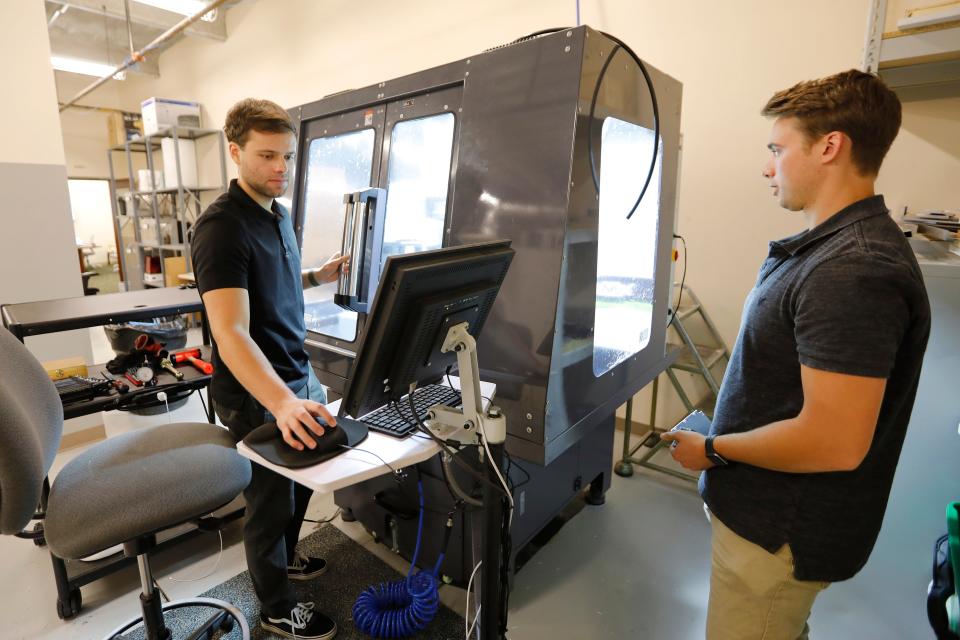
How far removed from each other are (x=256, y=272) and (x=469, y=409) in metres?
0.84

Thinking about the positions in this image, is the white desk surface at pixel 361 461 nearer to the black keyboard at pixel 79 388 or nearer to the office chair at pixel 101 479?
the office chair at pixel 101 479

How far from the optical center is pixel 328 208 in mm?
2273

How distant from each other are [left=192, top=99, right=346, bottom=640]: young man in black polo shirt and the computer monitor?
383 mm

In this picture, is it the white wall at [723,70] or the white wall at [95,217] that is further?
the white wall at [95,217]

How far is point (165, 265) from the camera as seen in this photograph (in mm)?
6020

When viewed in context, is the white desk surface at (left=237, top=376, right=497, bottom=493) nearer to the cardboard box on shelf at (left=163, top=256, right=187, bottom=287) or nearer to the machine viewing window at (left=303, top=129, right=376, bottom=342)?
the machine viewing window at (left=303, top=129, right=376, bottom=342)

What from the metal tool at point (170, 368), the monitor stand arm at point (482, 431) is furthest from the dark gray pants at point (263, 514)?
the monitor stand arm at point (482, 431)

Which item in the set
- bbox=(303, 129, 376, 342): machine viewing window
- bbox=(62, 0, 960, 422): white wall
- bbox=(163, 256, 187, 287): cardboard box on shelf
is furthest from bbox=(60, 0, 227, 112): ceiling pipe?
bbox=(303, 129, 376, 342): machine viewing window

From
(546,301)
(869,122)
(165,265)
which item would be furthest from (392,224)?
(165,265)

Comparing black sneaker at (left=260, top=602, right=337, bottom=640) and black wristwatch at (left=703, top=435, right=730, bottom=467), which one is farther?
black sneaker at (left=260, top=602, right=337, bottom=640)

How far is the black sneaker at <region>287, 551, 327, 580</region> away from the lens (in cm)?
192

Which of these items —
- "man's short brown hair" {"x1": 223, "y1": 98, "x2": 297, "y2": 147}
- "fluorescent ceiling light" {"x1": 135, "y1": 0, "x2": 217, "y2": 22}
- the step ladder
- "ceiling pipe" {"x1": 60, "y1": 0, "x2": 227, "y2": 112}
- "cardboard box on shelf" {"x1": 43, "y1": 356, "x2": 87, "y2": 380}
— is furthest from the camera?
"fluorescent ceiling light" {"x1": 135, "y1": 0, "x2": 217, "y2": 22}

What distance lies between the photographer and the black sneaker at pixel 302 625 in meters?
1.62

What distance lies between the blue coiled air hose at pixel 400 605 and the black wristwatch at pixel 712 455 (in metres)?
1.08
